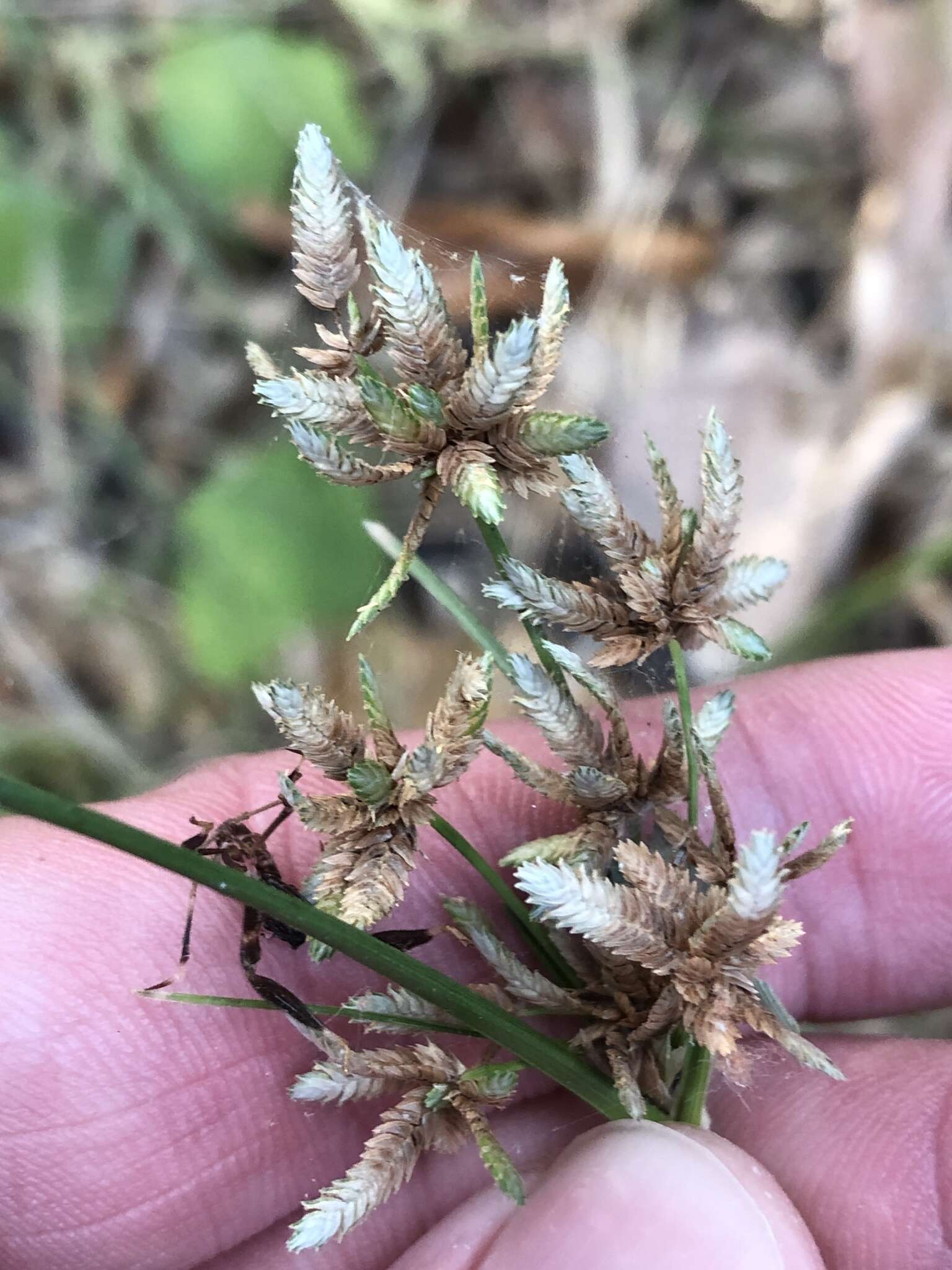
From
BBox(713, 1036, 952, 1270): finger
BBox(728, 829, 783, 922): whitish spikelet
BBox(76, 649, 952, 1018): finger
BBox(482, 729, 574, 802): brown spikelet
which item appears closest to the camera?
BBox(728, 829, 783, 922): whitish spikelet

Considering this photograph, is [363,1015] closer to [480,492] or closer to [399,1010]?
[399,1010]

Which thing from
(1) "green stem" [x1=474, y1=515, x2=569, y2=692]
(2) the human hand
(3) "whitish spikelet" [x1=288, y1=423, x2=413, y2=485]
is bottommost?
(2) the human hand

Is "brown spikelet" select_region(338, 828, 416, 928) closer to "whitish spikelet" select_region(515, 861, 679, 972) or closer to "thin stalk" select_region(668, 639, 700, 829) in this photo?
"whitish spikelet" select_region(515, 861, 679, 972)

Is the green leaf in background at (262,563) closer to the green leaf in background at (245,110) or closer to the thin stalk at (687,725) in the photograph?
the green leaf in background at (245,110)

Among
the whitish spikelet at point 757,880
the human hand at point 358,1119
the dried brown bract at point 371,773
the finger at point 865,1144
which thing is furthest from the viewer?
the finger at point 865,1144

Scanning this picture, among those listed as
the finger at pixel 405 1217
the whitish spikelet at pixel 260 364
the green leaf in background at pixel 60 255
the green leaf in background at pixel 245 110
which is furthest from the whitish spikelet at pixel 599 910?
the green leaf in background at pixel 60 255

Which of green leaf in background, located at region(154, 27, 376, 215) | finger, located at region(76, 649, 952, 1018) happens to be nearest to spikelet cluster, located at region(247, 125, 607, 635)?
finger, located at region(76, 649, 952, 1018)

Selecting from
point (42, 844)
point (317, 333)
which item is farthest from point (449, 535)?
point (317, 333)
